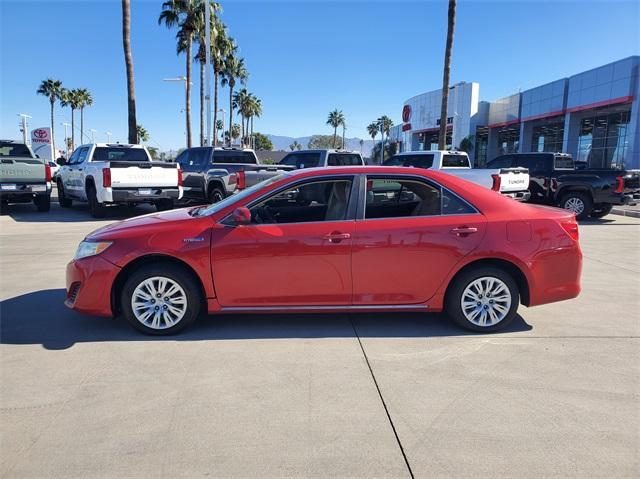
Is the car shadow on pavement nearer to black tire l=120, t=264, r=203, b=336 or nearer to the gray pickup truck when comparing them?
black tire l=120, t=264, r=203, b=336

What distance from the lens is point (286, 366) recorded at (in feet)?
12.7

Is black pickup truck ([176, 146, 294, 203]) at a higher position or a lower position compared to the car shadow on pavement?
higher

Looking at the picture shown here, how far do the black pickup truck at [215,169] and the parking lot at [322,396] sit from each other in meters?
8.55

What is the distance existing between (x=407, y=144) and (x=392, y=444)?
164 feet

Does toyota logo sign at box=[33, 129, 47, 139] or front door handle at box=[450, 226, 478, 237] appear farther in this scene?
toyota logo sign at box=[33, 129, 47, 139]

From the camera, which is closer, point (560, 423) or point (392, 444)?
point (392, 444)

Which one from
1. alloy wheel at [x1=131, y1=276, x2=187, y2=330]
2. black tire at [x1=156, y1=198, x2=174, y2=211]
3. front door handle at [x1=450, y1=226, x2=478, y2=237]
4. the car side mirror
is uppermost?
the car side mirror

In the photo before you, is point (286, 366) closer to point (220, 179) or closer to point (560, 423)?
point (560, 423)

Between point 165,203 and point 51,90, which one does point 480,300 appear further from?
point 51,90

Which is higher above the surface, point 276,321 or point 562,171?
point 562,171

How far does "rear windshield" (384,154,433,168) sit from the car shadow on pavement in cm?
979

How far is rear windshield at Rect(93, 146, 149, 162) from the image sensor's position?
13461 mm

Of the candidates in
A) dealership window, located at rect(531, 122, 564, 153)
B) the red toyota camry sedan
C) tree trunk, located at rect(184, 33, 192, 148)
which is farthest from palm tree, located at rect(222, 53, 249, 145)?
the red toyota camry sedan

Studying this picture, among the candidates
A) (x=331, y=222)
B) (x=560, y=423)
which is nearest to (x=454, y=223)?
(x=331, y=222)
